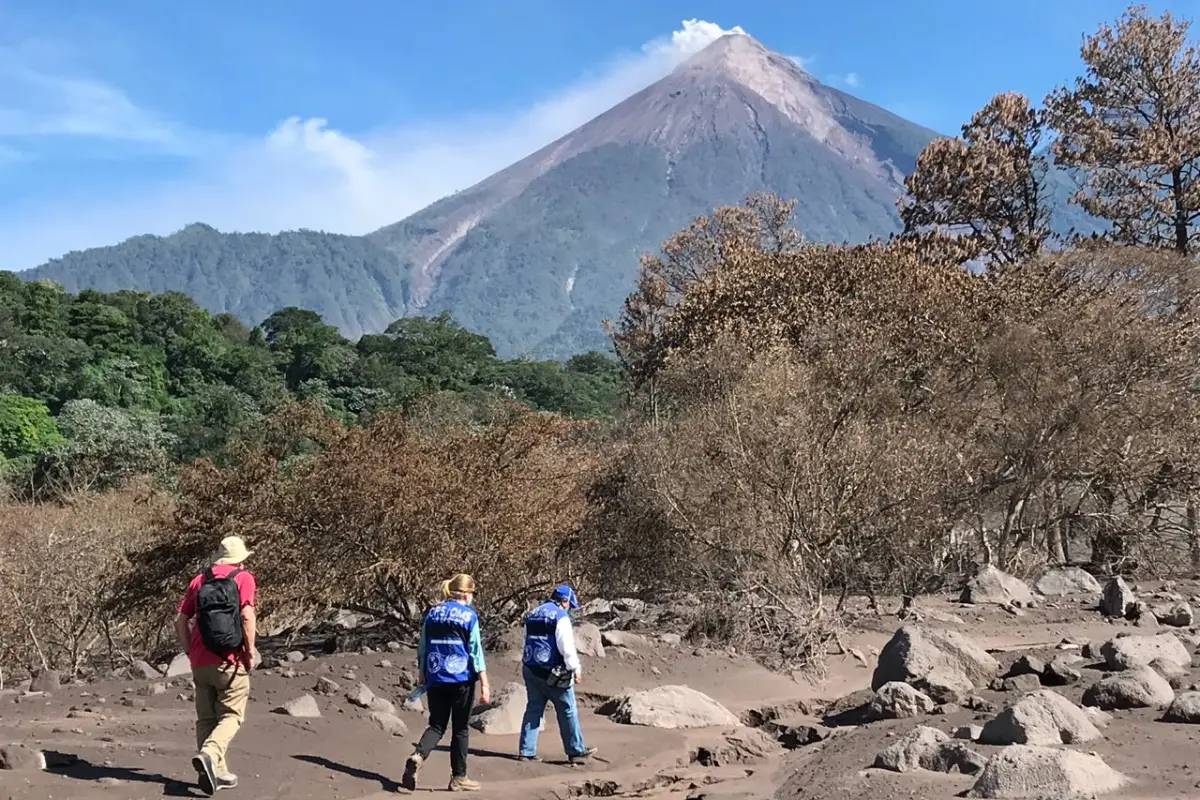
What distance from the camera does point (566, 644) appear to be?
791cm

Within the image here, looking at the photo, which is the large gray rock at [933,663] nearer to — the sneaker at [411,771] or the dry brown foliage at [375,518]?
the dry brown foliage at [375,518]

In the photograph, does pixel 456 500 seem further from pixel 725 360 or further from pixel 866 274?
pixel 866 274

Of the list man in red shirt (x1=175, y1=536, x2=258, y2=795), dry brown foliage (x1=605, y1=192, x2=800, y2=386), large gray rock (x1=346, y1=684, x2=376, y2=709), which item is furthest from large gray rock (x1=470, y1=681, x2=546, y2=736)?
dry brown foliage (x1=605, y1=192, x2=800, y2=386)

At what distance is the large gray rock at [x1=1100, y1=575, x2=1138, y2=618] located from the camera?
15.2 meters

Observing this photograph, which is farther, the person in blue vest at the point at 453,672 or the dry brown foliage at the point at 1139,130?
the dry brown foliage at the point at 1139,130

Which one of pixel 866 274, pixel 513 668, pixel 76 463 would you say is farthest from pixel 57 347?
pixel 513 668

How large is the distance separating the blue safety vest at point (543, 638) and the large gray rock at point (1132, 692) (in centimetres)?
452

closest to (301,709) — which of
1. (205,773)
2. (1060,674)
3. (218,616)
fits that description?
(205,773)

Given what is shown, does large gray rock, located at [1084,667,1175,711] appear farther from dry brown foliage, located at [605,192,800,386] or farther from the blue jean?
dry brown foliage, located at [605,192,800,386]

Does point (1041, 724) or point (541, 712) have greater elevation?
point (541, 712)

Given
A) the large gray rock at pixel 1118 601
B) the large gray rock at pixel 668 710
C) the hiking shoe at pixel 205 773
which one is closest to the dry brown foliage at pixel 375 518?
the large gray rock at pixel 668 710

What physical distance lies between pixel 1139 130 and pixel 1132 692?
20749 millimetres

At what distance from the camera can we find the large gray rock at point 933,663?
10.1m

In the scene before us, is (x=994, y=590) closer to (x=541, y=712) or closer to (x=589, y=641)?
(x=589, y=641)
